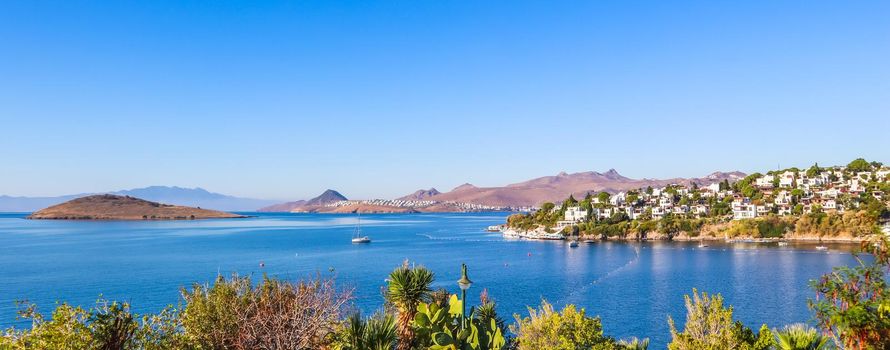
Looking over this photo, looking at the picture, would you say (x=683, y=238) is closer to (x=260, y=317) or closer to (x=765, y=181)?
(x=765, y=181)

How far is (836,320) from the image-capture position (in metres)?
12.7

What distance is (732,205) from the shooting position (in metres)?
145

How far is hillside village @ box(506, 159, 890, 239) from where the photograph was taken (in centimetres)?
13250

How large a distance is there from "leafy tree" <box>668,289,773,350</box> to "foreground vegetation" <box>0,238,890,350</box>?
4 cm

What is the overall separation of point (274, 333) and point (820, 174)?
646 feet

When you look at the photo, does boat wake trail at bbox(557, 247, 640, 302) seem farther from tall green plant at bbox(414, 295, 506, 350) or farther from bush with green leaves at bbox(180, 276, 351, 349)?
tall green plant at bbox(414, 295, 506, 350)

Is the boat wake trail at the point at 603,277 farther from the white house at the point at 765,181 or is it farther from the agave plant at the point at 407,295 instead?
the white house at the point at 765,181

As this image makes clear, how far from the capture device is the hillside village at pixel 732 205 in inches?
5217

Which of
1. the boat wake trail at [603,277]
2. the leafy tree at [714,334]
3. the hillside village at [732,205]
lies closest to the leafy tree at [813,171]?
the hillside village at [732,205]

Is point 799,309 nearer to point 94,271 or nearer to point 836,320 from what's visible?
point 836,320

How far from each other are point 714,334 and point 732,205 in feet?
460

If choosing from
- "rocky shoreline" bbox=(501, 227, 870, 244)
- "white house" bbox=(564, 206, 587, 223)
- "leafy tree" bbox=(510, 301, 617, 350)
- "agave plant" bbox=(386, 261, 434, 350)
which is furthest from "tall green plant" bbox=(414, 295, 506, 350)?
"white house" bbox=(564, 206, 587, 223)

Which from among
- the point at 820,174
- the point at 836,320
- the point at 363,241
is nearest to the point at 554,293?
the point at 836,320

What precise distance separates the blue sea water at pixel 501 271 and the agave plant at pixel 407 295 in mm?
14359
